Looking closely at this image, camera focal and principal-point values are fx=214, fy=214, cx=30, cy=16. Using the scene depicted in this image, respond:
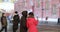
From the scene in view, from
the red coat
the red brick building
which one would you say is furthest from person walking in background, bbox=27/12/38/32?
the red brick building

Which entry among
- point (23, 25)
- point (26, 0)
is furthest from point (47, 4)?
point (23, 25)

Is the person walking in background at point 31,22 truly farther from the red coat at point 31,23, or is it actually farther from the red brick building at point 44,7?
the red brick building at point 44,7

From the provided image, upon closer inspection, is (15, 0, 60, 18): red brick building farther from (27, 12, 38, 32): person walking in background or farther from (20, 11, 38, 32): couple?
(27, 12, 38, 32): person walking in background

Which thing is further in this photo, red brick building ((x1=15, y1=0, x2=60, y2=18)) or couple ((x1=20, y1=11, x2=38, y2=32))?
red brick building ((x1=15, y1=0, x2=60, y2=18))

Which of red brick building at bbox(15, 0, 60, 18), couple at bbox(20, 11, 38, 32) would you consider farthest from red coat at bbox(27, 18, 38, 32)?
red brick building at bbox(15, 0, 60, 18)

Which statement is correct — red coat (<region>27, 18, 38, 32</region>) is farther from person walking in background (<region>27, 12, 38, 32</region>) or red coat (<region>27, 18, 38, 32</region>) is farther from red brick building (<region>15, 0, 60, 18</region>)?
red brick building (<region>15, 0, 60, 18</region>)

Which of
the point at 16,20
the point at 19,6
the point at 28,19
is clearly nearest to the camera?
the point at 28,19

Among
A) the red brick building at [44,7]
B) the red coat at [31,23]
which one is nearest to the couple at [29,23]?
the red coat at [31,23]

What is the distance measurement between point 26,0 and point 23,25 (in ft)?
139

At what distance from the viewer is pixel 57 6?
49.8m

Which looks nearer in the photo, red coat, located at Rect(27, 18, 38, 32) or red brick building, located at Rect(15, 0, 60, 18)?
red coat, located at Rect(27, 18, 38, 32)

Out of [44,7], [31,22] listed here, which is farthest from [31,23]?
[44,7]

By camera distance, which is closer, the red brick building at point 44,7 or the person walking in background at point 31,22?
the person walking in background at point 31,22

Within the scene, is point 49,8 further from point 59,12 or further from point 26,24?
point 26,24
